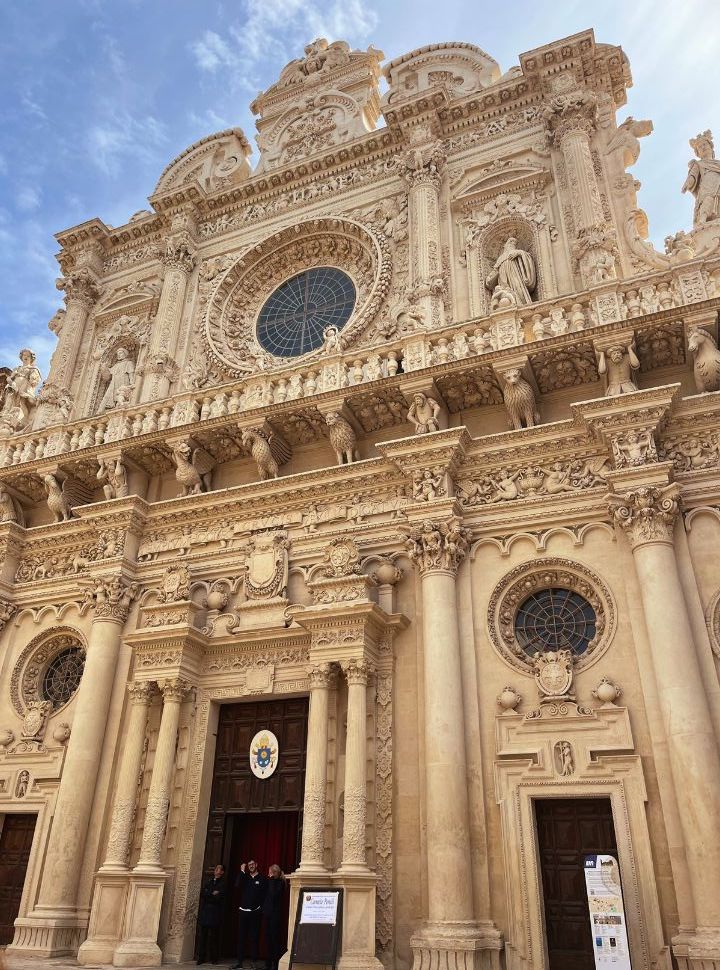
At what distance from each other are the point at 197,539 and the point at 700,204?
990 centimetres

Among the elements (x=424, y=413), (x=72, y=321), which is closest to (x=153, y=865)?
(x=424, y=413)

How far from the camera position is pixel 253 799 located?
1092 centimetres

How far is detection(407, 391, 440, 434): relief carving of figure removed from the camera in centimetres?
1175

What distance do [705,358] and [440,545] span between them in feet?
14.2

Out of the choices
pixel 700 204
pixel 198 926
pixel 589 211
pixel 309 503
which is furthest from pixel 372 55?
pixel 198 926

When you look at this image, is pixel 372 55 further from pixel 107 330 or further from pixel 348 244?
pixel 107 330

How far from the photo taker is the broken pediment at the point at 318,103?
19094 millimetres

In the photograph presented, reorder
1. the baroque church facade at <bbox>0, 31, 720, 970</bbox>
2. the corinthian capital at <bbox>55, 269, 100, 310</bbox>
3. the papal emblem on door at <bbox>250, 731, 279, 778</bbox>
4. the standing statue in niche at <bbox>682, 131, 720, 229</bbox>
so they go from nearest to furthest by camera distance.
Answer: the baroque church facade at <bbox>0, 31, 720, 970</bbox> < the papal emblem on door at <bbox>250, 731, 279, 778</bbox> < the standing statue in niche at <bbox>682, 131, 720, 229</bbox> < the corinthian capital at <bbox>55, 269, 100, 310</bbox>

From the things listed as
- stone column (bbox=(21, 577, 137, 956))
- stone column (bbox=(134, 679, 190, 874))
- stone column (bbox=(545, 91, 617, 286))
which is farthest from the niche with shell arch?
stone column (bbox=(134, 679, 190, 874))

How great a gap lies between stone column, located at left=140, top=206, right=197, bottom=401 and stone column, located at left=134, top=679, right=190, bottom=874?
6.61 metres

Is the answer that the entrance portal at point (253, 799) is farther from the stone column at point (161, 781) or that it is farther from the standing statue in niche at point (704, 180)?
the standing statue in niche at point (704, 180)

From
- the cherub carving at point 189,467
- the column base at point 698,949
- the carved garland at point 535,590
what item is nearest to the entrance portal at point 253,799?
the carved garland at point 535,590

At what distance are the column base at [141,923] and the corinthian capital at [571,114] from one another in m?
14.5

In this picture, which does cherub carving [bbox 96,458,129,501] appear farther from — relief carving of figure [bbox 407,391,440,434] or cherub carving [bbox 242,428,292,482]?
relief carving of figure [bbox 407,391,440,434]
